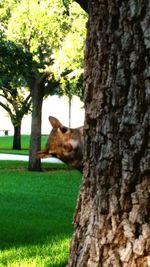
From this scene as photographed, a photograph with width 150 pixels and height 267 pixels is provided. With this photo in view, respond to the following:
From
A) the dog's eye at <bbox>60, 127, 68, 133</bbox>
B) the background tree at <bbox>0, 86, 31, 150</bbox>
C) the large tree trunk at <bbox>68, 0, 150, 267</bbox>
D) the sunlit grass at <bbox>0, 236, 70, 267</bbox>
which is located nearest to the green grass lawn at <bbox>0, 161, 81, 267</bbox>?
the sunlit grass at <bbox>0, 236, 70, 267</bbox>

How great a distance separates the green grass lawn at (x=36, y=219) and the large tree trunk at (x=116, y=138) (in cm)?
365

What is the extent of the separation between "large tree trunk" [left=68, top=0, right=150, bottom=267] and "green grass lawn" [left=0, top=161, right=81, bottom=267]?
3646 mm

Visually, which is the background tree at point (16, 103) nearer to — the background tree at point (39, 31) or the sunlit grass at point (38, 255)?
the background tree at point (39, 31)

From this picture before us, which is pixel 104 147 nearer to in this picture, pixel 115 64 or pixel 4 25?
pixel 115 64

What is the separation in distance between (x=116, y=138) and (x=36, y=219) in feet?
28.1

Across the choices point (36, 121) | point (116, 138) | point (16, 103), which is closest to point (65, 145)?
point (116, 138)

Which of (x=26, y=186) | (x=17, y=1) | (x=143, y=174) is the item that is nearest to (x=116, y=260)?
(x=143, y=174)

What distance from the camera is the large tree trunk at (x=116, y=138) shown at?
2.55 meters

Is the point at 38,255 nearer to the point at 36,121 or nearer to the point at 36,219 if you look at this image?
the point at 36,219

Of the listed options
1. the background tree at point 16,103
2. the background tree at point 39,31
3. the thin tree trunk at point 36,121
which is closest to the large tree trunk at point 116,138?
the background tree at point 39,31

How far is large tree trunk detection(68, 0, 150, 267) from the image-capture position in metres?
2.55

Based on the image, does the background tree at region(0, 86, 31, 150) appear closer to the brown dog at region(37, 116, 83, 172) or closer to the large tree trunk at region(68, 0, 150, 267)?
the brown dog at region(37, 116, 83, 172)

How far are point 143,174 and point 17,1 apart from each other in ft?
76.2

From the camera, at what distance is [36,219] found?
11.1 m
